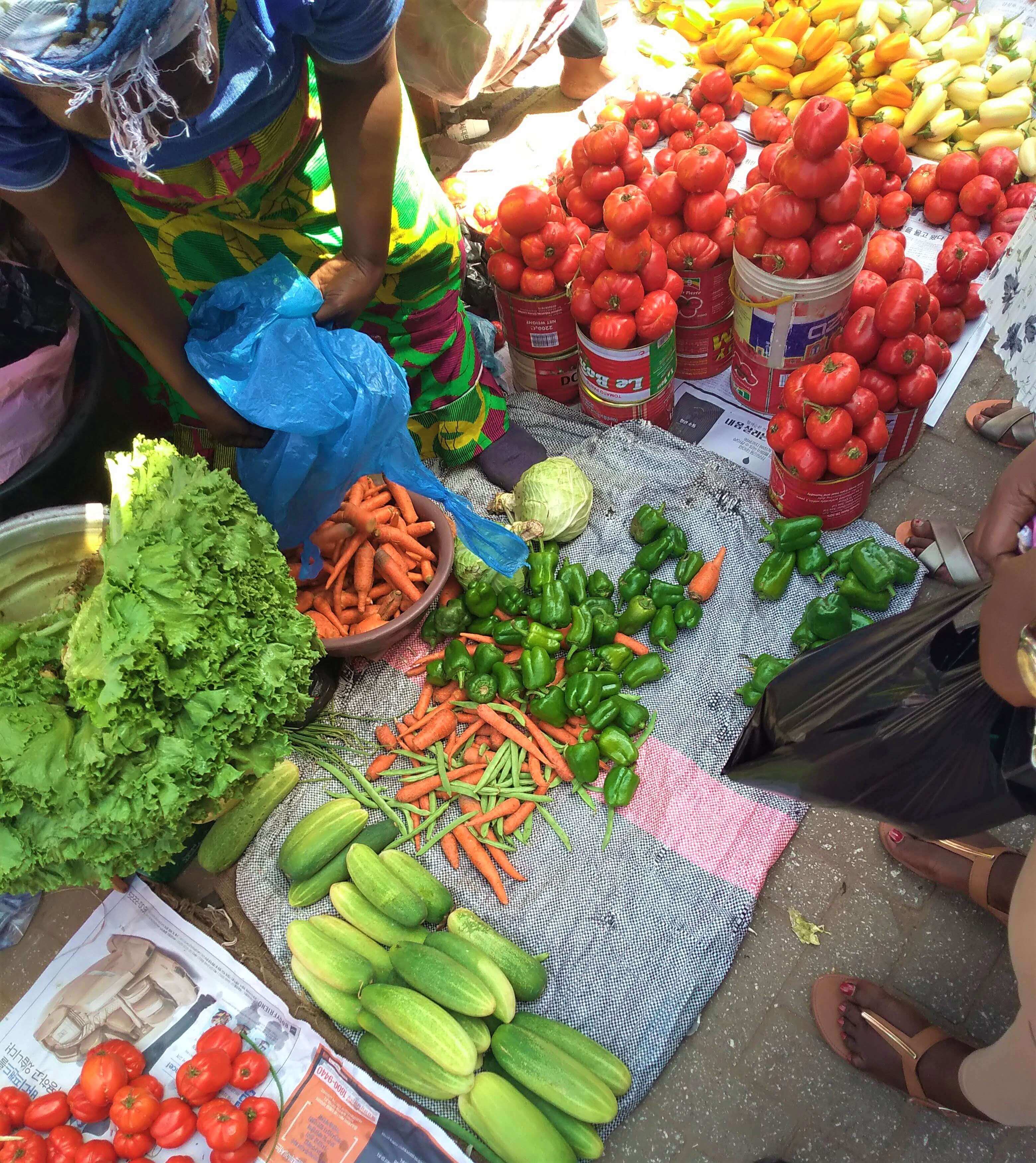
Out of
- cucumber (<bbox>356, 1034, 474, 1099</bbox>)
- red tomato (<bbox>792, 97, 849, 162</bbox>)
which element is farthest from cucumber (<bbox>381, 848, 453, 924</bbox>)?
red tomato (<bbox>792, 97, 849, 162</bbox>)

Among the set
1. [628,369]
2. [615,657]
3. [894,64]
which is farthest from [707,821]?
[894,64]

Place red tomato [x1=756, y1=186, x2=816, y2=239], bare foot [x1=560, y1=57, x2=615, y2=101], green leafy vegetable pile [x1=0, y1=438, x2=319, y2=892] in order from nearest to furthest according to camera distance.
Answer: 1. green leafy vegetable pile [x1=0, y1=438, x2=319, y2=892]
2. red tomato [x1=756, y1=186, x2=816, y2=239]
3. bare foot [x1=560, y1=57, x2=615, y2=101]

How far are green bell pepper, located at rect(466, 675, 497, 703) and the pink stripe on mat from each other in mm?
552

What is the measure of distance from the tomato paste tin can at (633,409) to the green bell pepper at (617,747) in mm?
1426

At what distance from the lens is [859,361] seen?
117 inches

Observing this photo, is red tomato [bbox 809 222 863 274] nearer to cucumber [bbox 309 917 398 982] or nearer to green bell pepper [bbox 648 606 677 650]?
green bell pepper [bbox 648 606 677 650]

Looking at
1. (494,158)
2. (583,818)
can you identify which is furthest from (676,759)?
(494,158)

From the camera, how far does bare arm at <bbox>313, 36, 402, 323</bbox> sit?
7.42 feet

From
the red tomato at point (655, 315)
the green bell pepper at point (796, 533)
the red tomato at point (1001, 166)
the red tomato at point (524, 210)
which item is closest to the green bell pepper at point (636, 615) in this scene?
the green bell pepper at point (796, 533)

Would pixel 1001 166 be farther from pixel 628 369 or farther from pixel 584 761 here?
pixel 584 761

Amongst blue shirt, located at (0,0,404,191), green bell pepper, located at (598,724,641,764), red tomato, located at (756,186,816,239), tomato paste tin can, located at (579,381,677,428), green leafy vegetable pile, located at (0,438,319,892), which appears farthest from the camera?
tomato paste tin can, located at (579,381,677,428)

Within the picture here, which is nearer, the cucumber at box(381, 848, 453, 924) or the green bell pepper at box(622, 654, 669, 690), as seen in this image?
the cucumber at box(381, 848, 453, 924)

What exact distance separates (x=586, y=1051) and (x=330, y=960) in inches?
30.0

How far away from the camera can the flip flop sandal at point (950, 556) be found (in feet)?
10.1
